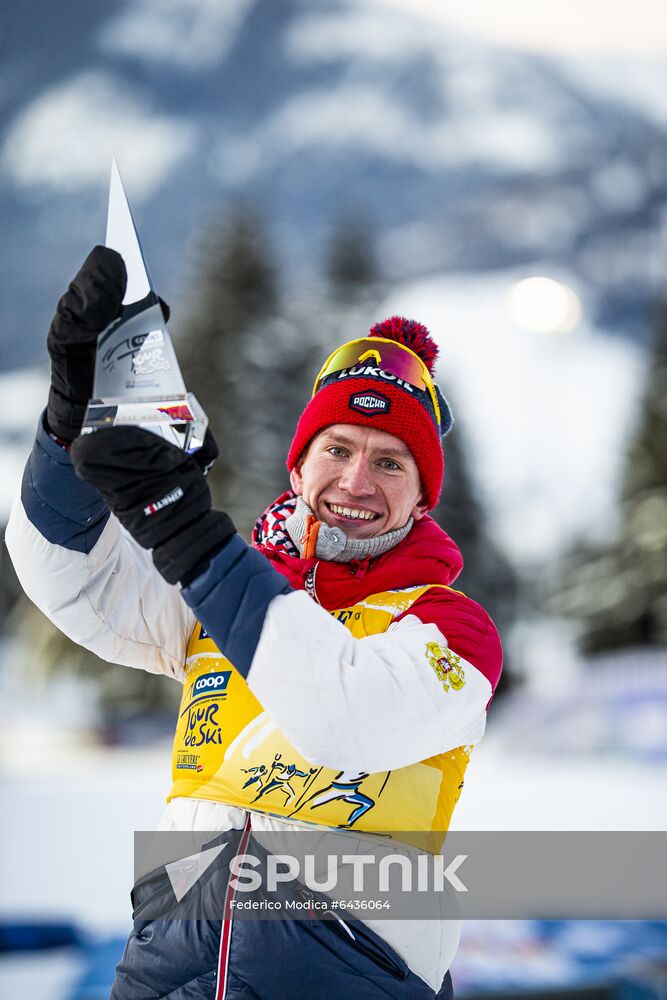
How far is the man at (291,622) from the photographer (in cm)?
112

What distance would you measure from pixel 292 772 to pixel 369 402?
55 centimetres

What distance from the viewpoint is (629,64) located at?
32531mm

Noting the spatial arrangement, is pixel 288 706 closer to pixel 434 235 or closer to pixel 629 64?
pixel 434 235

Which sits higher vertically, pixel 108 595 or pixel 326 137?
pixel 326 137

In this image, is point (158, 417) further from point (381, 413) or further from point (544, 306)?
point (544, 306)

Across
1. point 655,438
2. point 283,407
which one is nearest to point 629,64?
point 655,438

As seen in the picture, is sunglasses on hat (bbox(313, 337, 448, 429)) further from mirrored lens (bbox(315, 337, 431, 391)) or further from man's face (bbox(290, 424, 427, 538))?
man's face (bbox(290, 424, 427, 538))

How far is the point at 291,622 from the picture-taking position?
44.1 inches

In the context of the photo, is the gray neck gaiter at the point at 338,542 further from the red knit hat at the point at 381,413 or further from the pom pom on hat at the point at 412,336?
the pom pom on hat at the point at 412,336

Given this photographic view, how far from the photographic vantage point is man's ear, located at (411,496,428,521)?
158 centimetres

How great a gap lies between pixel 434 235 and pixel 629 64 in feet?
30.5

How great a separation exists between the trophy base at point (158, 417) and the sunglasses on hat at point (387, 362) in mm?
435

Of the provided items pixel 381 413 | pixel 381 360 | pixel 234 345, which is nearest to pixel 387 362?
pixel 381 360

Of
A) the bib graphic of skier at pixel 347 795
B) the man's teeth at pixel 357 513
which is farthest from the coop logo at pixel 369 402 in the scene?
the bib graphic of skier at pixel 347 795
